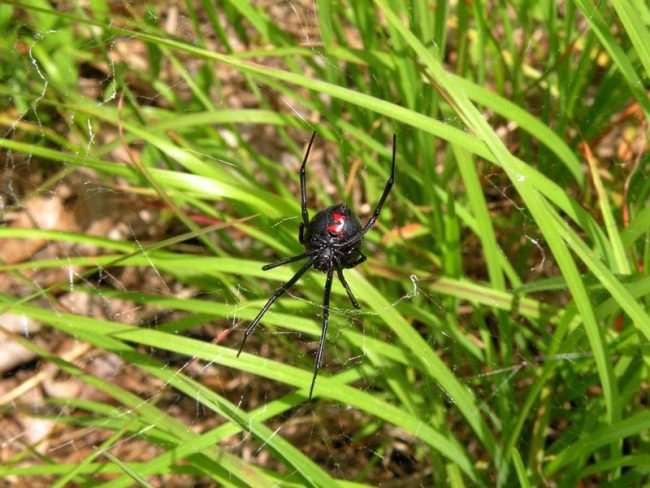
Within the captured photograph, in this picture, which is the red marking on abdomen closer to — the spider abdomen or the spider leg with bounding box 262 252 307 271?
the spider abdomen

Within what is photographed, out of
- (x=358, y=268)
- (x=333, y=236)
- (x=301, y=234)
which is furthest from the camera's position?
(x=358, y=268)

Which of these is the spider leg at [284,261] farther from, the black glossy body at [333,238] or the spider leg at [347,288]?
the spider leg at [347,288]

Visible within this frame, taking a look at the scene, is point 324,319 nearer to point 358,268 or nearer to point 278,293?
point 278,293

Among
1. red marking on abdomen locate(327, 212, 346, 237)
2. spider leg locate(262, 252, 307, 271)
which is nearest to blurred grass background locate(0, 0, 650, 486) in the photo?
spider leg locate(262, 252, 307, 271)

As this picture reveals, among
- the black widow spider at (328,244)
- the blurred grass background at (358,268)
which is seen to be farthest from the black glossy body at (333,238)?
the blurred grass background at (358,268)

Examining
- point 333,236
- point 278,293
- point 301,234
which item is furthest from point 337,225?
point 278,293

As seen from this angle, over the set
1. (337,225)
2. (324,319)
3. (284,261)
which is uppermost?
(337,225)
